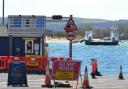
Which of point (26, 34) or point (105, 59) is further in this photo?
point (105, 59)

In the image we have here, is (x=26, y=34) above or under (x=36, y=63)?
above

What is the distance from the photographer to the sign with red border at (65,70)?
24562 millimetres

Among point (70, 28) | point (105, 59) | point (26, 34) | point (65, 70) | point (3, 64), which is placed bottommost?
point (105, 59)

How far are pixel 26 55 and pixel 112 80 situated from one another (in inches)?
383

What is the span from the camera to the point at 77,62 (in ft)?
81.0

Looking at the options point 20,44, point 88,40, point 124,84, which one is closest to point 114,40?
point 88,40

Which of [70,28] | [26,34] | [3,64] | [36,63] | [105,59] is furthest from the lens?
[105,59]

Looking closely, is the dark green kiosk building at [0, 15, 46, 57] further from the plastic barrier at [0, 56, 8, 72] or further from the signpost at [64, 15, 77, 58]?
the signpost at [64, 15, 77, 58]

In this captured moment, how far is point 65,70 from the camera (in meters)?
24.6

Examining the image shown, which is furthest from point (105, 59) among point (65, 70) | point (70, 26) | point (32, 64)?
point (65, 70)

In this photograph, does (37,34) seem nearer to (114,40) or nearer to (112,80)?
(112,80)

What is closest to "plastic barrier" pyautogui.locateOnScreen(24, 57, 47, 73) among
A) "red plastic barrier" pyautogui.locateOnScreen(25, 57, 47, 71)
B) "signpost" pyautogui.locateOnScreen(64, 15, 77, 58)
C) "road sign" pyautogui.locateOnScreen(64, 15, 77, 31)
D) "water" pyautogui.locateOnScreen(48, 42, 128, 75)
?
"red plastic barrier" pyautogui.locateOnScreen(25, 57, 47, 71)

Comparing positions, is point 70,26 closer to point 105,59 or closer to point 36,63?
point 36,63

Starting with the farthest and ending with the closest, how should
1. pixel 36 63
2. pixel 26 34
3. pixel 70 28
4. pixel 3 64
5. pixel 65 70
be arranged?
pixel 26 34 → pixel 3 64 → pixel 36 63 → pixel 70 28 → pixel 65 70
